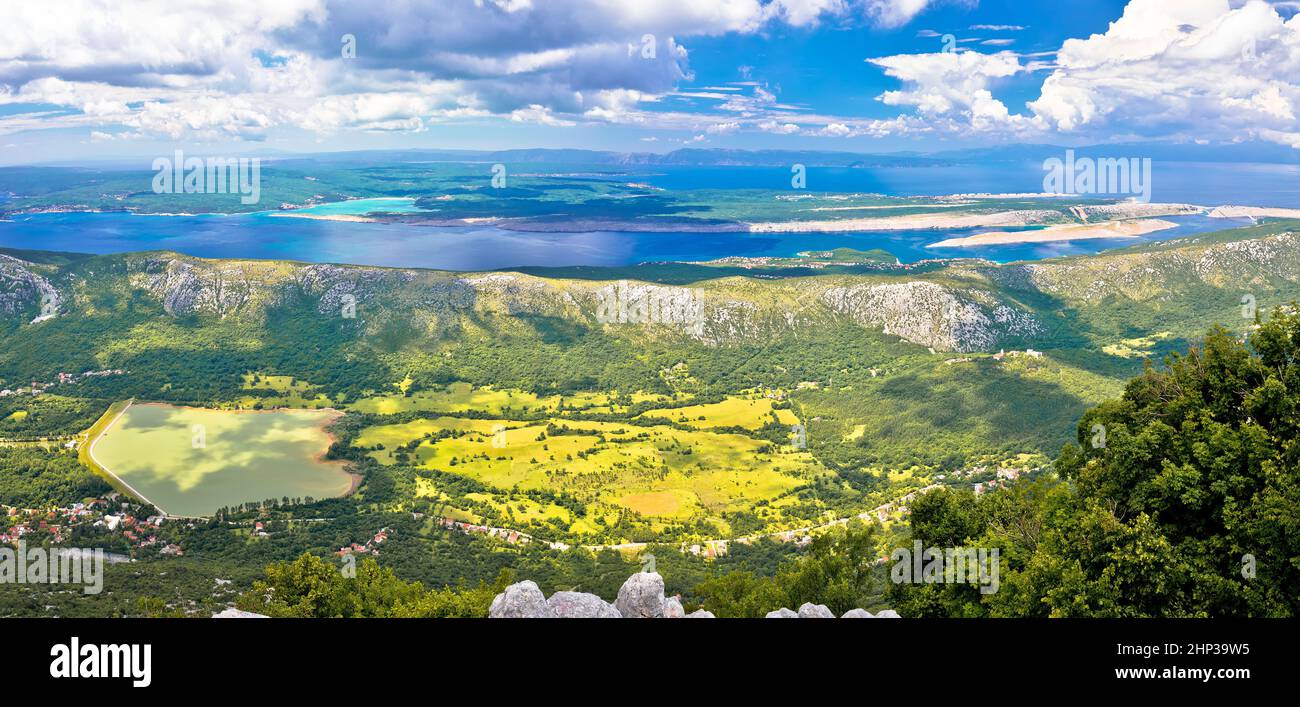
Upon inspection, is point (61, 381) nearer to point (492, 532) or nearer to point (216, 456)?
point (216, 456)

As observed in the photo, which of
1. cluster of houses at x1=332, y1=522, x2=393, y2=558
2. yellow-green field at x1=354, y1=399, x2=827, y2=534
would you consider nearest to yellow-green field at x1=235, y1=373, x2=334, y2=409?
yellow-green field at x1=354, y1=399, x2=827, y2=534

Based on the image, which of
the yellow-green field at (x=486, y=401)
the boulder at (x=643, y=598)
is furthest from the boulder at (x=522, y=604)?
the yellow-green field at (x=486, y=401)

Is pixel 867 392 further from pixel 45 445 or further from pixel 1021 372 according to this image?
pixel 45 445

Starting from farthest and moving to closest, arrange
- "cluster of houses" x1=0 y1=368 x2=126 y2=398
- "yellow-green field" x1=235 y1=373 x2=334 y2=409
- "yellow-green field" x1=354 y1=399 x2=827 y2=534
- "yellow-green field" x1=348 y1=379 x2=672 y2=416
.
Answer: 1. "yellow-green field" x1=348 y1=379 x2=672 y2=416
2. "yellow-green field" x1=235 y1=373 x2=334 y2=409
3. "cluster of houses" x1=0 y1=368 x2=126 y2=398
4. "yellow-green field" x1=354 y1=399 x2=827 y2=534

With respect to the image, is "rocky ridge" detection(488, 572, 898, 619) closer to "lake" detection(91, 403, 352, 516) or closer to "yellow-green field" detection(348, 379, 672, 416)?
"lake" detection(91, 403, 352, 516)

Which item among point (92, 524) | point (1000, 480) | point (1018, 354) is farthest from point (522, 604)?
point (1018, 354)

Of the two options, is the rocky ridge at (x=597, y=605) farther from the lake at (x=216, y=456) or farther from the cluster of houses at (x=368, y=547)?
the lake at (x=216, y=456)
